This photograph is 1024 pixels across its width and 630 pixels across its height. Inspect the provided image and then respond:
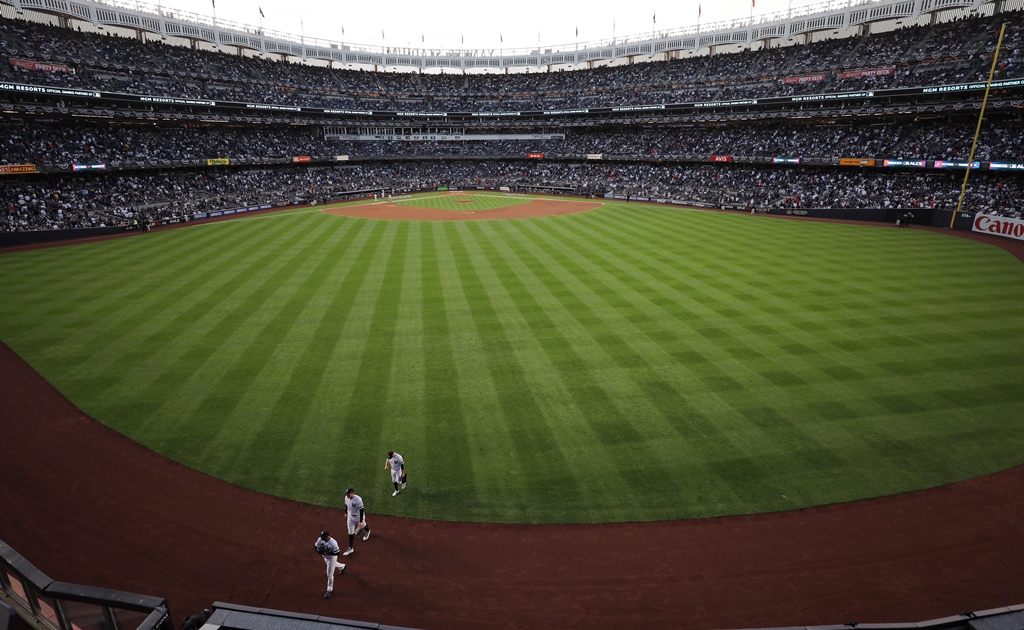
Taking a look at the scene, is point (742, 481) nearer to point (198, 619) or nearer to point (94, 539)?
point (198, 619)

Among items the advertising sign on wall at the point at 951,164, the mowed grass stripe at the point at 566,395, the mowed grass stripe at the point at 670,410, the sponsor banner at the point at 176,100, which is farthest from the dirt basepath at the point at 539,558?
the sponsor banner at the point at 176,100

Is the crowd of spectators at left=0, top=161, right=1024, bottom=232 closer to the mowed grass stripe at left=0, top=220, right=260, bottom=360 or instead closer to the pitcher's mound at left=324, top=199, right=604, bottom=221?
the pitcher's mound at left=324, top=199, right=604, bottom=221

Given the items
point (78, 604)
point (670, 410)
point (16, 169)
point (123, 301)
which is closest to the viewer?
point (78, 604)

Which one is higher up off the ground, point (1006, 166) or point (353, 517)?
point (1006, 166)

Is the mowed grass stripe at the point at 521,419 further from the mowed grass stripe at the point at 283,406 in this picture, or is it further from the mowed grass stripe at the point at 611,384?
the mowed grass stripe at the point at 283,406

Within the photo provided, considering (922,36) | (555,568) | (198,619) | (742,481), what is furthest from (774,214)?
(198,619)

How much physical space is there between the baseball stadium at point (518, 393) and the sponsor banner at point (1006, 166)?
0.13 metres

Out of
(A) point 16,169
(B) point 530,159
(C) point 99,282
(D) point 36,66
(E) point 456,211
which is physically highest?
(D) point 36,66

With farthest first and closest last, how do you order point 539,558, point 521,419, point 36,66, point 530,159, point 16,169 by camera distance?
point 530,159
point 36,66
point 16,169
point 521,419
point 539,558

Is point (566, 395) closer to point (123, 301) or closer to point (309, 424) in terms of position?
point (309, 424)

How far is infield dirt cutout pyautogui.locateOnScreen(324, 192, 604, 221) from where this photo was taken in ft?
152

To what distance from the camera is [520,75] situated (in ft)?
285

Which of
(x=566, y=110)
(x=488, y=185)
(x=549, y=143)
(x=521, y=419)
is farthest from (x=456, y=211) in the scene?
(x=521, y=419)

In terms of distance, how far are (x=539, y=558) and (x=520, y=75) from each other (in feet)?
300
